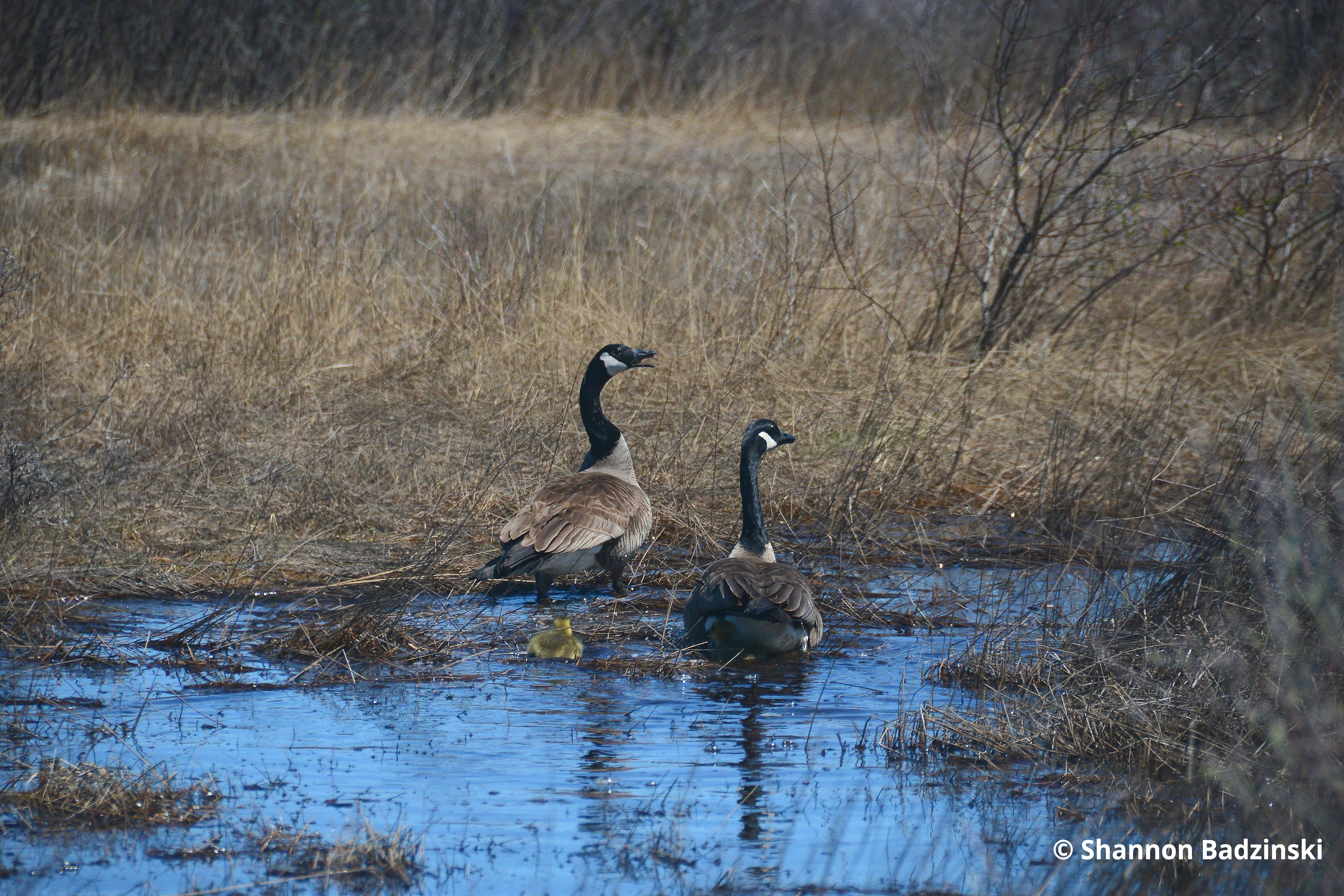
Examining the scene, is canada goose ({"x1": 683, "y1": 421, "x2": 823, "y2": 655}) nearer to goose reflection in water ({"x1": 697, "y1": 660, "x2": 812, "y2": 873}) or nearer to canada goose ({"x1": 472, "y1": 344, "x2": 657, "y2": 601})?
goose reflection in water ({"x1": 697, "y1": 660, "x2": 812, "y2": 873})

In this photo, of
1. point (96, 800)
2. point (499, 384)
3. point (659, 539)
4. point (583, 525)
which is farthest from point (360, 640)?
point (499, 384)

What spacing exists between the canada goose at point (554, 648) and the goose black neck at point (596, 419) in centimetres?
188

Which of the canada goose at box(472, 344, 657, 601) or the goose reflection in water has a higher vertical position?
the canada goose at box(472, 344, 657, 601)

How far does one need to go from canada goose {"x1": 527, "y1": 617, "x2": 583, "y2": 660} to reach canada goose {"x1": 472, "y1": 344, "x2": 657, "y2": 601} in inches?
28.4

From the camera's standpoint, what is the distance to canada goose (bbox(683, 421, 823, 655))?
582cm

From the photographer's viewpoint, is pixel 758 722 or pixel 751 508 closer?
pixel 758 722

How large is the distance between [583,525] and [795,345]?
4.14 meters

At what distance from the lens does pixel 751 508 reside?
671cm

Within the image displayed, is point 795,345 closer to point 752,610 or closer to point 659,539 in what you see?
point 659,539

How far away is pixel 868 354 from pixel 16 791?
7468 millimetres

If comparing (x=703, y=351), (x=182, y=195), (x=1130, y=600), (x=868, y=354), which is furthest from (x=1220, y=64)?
(x=1130, y=600)

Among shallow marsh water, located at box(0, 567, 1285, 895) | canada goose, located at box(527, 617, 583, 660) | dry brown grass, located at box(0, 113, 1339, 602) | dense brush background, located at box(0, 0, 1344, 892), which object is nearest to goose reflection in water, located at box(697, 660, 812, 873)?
shallow marsh water, located at box(0, 567, 1285, 895)

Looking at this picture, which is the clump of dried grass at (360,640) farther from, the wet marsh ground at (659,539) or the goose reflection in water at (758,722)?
the goose reflection in water at (758,722)

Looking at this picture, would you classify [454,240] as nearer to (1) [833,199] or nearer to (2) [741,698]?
(1) [833,199]
